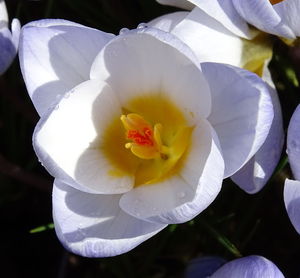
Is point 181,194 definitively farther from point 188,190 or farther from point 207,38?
point 207,38

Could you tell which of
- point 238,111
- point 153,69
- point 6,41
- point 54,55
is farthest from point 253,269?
point 6,41

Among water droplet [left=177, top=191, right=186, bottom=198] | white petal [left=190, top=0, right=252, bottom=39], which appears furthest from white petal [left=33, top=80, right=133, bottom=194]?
white petal [left=190, top=0, right=252, bottom=39]

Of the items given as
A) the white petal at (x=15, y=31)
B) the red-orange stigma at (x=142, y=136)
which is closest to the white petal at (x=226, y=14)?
the red-orange stigma at (x=142, y=136)

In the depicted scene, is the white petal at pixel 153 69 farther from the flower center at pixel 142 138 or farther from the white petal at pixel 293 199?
the white petal at pixel 293 199

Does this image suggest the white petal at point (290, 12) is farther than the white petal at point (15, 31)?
No

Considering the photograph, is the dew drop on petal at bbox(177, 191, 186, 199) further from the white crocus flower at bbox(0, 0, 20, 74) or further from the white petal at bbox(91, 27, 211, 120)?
the white crocus flower at bbox(0, 0, 20, 74)

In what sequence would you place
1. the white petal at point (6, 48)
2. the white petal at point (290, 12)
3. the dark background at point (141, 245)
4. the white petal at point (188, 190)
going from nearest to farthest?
the white petal at point (188, 190) < the white petal at point (290, 12) < the white petal at point (6, 48) < the dark background at point (141, 245)

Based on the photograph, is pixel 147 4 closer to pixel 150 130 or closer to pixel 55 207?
pixel 150 130

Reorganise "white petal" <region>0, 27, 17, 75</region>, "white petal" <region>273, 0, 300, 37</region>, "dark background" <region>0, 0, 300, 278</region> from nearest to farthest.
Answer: "white petal" <region>273, 0, 300, 37</region>
"white petal" <region>0, 27, 17, 75</region>
"dark background" <region>0, 0, 300, 278</region>
